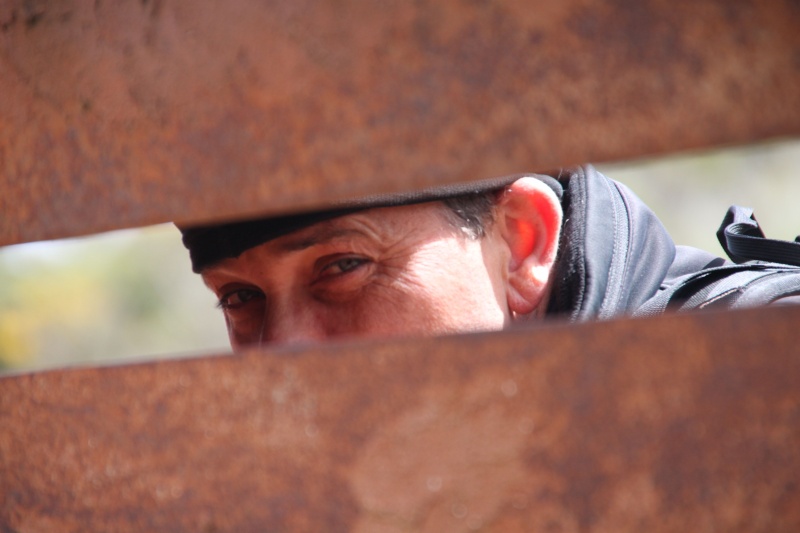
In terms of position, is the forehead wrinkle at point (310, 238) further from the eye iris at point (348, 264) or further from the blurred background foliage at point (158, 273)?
the blurred background foliage at point (158, 273)

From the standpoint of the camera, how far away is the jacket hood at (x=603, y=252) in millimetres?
1649

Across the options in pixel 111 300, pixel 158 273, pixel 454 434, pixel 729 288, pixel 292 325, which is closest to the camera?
pixel 454 434

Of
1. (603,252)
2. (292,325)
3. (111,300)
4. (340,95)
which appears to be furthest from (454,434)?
(111,300)

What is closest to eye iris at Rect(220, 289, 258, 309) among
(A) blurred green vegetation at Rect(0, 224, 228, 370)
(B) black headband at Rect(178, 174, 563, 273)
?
(B) black headband at Rect(178, 174, 563, 273)

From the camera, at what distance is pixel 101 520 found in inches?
33.6

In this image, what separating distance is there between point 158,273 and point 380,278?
2511cm

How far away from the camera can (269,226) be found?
1.57 meters

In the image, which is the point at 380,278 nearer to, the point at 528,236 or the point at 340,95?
the point at 528,236

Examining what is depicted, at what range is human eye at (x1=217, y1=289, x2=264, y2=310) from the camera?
5.88ft

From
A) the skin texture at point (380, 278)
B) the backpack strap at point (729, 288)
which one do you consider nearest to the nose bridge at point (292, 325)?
the skin texture at point (380, 278)

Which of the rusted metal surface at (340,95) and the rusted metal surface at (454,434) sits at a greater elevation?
the rusted metal surface at (340,95)

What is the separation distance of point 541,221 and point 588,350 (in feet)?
3.58

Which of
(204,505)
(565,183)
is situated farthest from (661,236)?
(204,505)

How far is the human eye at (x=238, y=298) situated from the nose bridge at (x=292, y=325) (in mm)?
152
